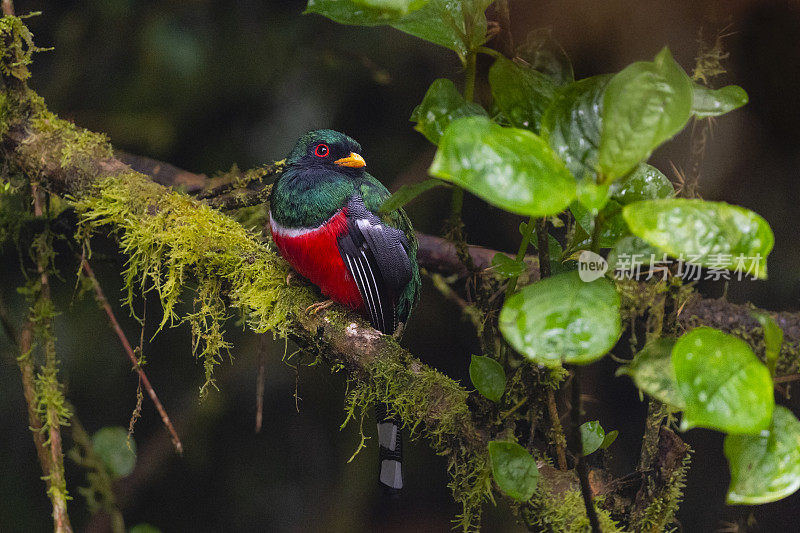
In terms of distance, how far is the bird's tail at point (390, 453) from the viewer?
4.73 feet

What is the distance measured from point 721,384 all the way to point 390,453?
0.91 meters

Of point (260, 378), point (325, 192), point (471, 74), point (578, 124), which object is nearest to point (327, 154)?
point (325, 192)

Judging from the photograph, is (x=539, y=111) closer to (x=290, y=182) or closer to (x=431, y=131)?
(x=431, y=131)

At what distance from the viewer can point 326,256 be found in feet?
5.12

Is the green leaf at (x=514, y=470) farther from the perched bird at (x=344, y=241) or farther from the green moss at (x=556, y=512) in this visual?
the perched bird at (x=344, y=241)

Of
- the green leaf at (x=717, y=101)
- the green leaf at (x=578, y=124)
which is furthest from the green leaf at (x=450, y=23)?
the green leaf at (x=717, y=101)

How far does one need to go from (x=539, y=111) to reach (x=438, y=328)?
204cm

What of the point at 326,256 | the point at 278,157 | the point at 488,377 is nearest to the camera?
the point at 488,377

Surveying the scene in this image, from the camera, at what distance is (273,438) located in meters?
2.90

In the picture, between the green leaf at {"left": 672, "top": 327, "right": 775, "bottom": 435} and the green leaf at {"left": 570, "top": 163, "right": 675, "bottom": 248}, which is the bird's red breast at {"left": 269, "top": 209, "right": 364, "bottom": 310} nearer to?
the green leaf at {"left": 570, "top": 163, "right": 675, "bottom": 248}

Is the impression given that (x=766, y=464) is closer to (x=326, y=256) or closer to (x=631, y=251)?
(x=631, y=251)

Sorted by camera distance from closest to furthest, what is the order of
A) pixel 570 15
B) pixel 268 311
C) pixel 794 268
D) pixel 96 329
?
pixel 268 311, pixel 570 15, pixel 794 268, pixel 96 329

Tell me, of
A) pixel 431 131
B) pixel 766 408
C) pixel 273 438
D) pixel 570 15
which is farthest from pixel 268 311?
pixel 273 438

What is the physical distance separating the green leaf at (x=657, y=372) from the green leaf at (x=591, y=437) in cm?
31
